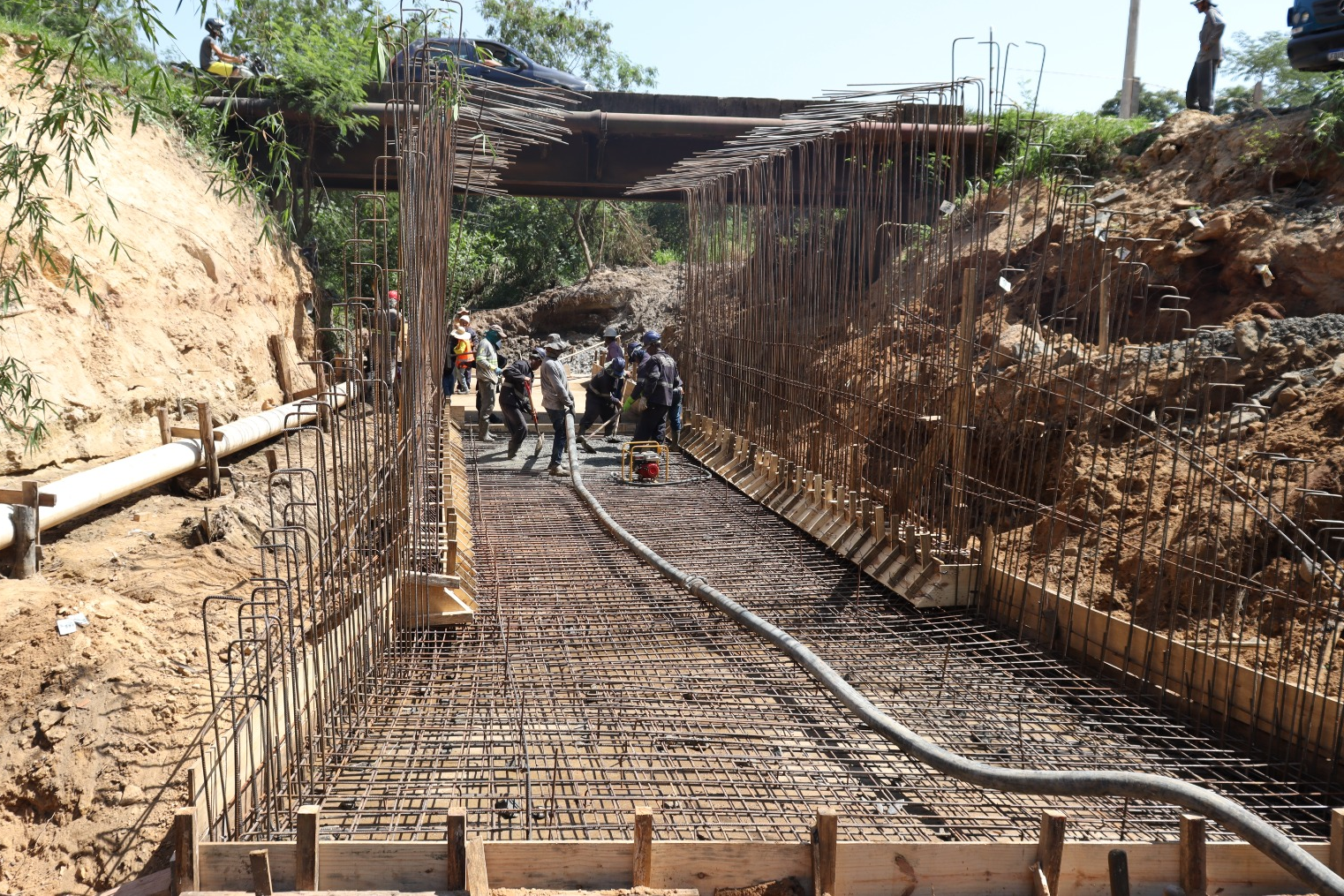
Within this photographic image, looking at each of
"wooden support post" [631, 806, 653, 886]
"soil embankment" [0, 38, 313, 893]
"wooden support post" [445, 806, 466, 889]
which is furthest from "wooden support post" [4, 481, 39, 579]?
"wooden support post" [631, 806, 653, 886]

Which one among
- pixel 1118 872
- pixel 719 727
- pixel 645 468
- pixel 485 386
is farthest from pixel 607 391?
pixel 1118 872

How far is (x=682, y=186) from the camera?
14.1 m

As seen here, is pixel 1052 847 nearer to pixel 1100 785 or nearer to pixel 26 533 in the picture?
pixel 1100 785

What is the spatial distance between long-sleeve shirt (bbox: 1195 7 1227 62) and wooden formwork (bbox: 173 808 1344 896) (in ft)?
38.5

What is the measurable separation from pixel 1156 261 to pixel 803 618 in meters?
6.38

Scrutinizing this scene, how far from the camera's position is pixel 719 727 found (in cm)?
489

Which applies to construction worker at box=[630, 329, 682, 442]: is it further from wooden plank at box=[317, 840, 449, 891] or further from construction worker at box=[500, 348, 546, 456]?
wooden plank at box=[317, 840, 449, 891]

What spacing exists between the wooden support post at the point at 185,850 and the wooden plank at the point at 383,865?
39 centimetres

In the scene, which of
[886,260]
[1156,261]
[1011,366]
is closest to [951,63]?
[886,260]

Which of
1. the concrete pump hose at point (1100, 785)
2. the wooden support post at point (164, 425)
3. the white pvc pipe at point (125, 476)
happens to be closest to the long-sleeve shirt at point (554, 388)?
the white pvc pipe at point (125, 476)

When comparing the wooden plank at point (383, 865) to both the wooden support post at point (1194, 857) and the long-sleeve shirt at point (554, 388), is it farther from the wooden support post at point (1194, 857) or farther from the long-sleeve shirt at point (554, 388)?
the long-sleeve shirt at point (554, 388)

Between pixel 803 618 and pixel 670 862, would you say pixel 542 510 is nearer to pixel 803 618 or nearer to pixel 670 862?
pixel 803 618

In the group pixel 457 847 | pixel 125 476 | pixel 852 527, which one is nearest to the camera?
pixel 457 847

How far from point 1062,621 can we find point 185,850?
4.66 meters
